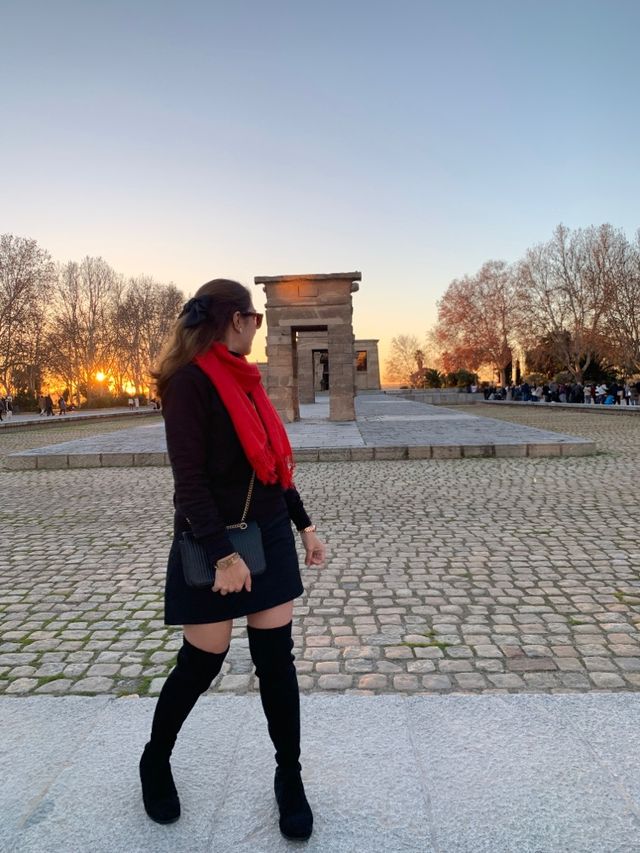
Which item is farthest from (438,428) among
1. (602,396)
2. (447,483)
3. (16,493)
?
(602,396)

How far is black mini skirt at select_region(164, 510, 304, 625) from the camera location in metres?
2.24

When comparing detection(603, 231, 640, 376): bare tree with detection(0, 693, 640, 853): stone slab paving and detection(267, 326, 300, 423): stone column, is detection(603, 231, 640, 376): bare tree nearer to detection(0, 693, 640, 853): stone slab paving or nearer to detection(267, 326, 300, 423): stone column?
detection(267, 326, 300, 423): stone column

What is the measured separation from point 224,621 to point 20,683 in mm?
2071

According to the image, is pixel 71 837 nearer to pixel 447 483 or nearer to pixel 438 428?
pixel 447 483

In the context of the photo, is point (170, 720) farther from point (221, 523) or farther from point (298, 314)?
point (298, 314)

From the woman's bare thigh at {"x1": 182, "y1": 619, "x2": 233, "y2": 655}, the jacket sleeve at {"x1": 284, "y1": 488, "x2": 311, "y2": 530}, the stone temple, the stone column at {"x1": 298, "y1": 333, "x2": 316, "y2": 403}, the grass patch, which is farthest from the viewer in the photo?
the stone column at {"x1": 298, "y1": 333, "x2": 316, "y2": 403}

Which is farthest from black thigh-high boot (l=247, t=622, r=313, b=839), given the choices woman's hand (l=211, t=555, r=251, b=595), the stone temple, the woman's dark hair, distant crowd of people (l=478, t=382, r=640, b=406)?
distant crowd of people (l=478, t=382, r=640, b=406)

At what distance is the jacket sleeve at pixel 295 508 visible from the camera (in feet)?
8.53

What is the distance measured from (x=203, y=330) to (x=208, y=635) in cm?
107

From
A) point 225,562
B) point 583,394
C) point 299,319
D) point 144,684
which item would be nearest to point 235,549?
point 225,562

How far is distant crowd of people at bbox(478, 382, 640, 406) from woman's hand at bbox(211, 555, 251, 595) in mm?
38604

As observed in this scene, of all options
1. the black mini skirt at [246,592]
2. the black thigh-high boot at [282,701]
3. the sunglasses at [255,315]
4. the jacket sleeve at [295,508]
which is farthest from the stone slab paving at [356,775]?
the sunglasses at [255,315]

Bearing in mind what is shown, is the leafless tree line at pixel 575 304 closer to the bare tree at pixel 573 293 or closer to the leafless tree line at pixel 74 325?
the bare tree at pixel 573 293

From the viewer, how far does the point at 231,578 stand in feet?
7.09
